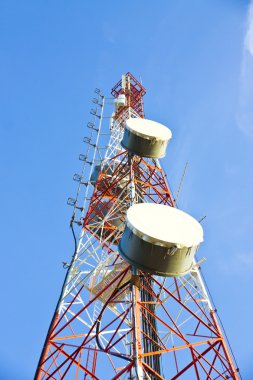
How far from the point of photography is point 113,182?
51.5 feet

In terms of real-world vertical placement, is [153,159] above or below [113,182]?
above

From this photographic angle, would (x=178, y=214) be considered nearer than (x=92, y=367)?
Yes

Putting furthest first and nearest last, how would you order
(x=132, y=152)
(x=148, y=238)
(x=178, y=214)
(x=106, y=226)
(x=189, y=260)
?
(x=132, y=152), (x=106, y=226), (x=178, y=214), (x=189, y=260), (x=148, y=238)

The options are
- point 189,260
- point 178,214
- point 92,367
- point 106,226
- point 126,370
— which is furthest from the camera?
point 106,226

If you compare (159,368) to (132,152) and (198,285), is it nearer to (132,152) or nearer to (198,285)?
(198,285)

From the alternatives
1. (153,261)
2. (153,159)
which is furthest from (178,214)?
(153,159)

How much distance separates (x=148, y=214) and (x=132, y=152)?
6910 millimetres

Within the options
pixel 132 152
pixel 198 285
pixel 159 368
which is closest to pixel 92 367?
pixel 159 368

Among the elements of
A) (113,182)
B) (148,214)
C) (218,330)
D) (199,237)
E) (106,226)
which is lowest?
(218,330)

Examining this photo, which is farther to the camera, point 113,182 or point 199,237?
point 113,182

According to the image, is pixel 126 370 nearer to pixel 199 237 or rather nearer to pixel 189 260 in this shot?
pixel 189 260

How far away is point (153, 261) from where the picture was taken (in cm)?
894

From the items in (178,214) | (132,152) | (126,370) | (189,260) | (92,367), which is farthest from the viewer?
(132,152)

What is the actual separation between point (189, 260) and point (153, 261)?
3.47 ft
